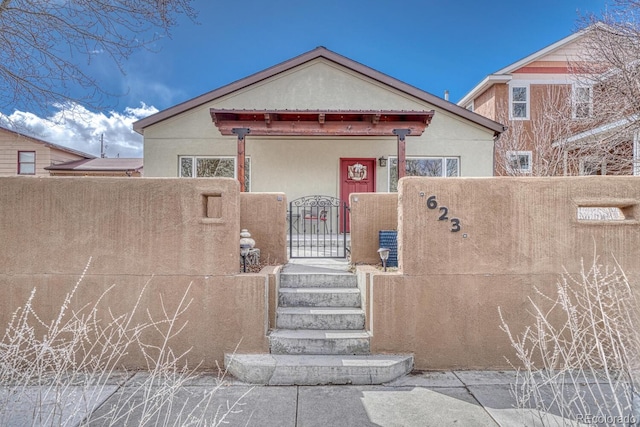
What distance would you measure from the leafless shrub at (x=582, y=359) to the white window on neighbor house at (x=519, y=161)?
27.7 ft

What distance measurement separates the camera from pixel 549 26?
1262 centimetres

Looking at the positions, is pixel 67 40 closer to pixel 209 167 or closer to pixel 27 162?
pixel 209 167

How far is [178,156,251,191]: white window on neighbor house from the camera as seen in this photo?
10023mm

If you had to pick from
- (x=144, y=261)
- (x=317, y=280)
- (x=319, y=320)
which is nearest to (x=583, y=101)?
(x=317, y=280)

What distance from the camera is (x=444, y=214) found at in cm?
425

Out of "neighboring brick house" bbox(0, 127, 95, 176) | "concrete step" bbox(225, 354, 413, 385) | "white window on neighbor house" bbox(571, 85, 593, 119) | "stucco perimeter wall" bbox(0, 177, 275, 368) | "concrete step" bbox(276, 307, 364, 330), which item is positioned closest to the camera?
"concrete step" bbox(225, 354, 413, 385)

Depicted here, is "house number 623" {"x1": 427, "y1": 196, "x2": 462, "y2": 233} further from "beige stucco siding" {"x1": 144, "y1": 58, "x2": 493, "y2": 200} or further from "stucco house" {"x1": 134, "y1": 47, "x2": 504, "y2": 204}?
"beige stucco siding" {"x1": 144, "y1": 58, "x2": 493, "y2": 200}

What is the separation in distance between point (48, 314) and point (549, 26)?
1651 cm

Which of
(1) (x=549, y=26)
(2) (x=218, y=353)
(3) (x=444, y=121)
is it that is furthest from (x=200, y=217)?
(1) (x=549, y=26)

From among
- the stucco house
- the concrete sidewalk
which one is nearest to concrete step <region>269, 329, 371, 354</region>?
the concrete sidewalk

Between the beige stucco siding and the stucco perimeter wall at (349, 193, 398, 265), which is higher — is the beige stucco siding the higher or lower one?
the higher one

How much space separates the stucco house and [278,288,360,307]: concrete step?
557 cm

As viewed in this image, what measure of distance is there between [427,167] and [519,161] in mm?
3901

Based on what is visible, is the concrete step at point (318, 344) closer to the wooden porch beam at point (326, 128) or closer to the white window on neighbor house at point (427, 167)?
the wooden porch beam at point (326, 128)
